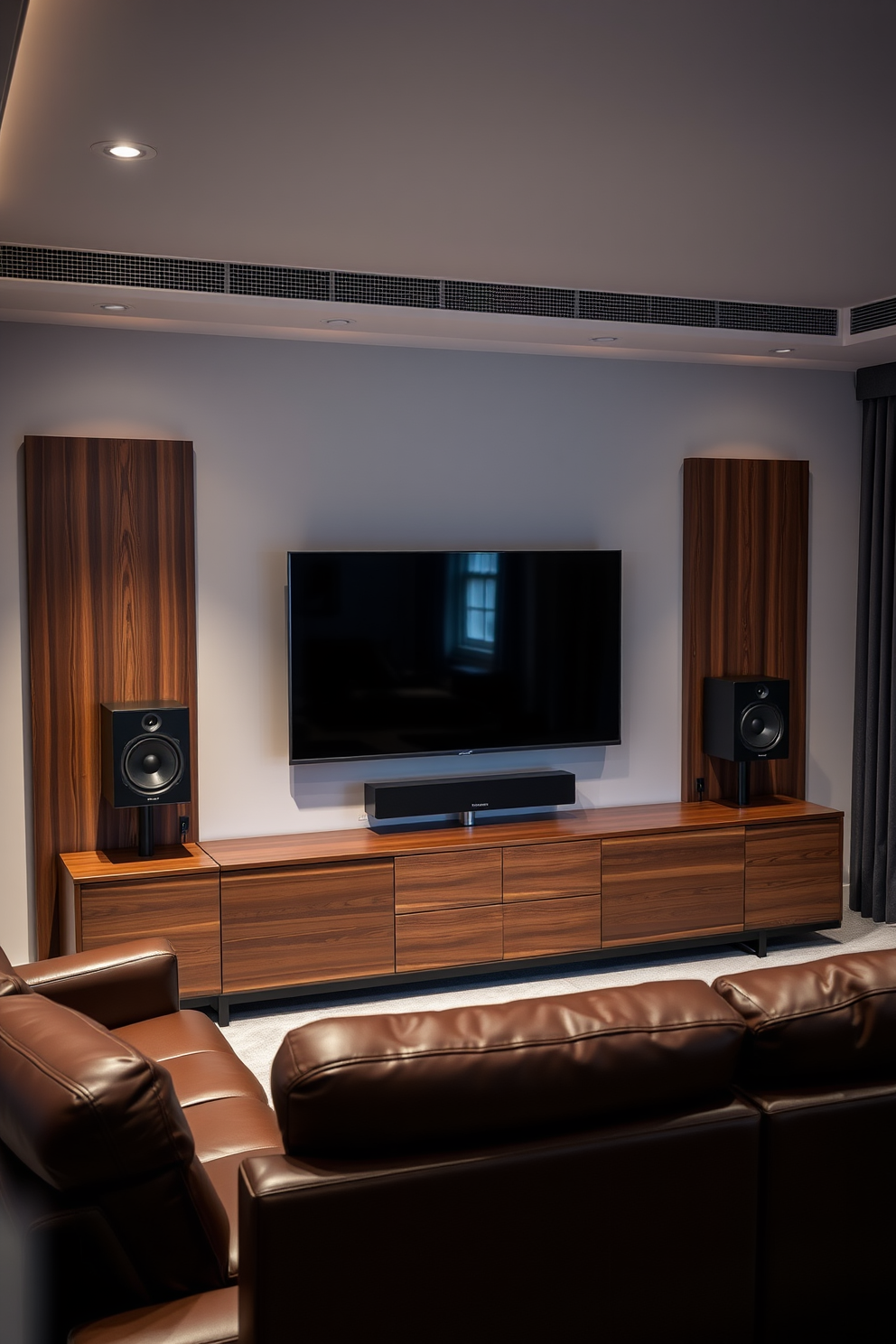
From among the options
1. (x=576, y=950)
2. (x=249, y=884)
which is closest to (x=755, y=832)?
(x=576, y=950)

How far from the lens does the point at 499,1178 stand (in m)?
1.64

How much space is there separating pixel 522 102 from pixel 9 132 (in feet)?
4.14

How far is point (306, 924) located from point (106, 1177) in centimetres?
284

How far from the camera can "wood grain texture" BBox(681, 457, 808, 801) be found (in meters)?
5.52

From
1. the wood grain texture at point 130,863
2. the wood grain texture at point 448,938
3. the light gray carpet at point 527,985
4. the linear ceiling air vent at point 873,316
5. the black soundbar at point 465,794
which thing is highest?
the linear ceiling air vent at point 873,316

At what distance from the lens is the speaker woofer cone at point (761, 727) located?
5.32m

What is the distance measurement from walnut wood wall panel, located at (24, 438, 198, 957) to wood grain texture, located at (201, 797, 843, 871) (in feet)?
1.42

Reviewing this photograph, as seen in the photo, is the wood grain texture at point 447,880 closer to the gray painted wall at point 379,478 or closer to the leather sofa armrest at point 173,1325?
the gray painted wall at point 379,478

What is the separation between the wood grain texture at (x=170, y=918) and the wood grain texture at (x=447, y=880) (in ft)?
2.39

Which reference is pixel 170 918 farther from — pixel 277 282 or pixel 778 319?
pixel 778 319

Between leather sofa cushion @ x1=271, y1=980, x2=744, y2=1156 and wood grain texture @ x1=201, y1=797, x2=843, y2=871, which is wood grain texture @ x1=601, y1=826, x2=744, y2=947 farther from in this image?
leather sofa cushion @ x1=271, y1=980, x2=744, y2=1156

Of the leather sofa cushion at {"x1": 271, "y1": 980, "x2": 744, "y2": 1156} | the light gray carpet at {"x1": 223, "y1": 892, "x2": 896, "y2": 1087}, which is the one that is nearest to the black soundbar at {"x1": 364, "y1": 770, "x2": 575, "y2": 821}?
the light gray carpet at {"x1": 223, "y1": 892, "x2": 896, "y2": 1087}

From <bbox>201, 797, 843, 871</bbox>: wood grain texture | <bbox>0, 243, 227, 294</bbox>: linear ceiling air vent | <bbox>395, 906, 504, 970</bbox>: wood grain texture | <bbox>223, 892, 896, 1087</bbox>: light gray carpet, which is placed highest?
<bbox>0, 243, 227, 294</bbox>: linear ceiling air vent

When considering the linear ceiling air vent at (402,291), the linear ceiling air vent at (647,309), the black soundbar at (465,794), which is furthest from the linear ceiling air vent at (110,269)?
the black soundbar at (465,794)
